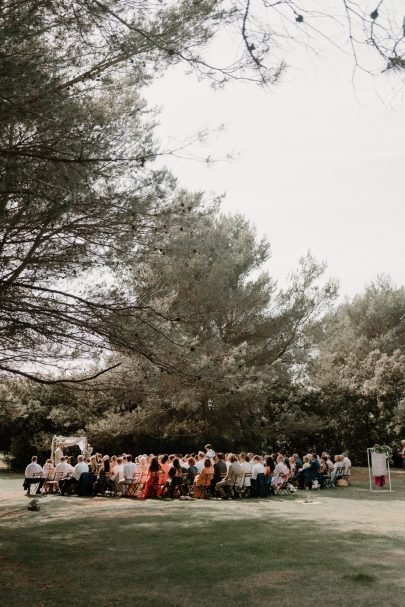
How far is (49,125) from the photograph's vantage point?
7.10 meters

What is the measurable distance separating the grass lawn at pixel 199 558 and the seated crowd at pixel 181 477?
7.81 feet

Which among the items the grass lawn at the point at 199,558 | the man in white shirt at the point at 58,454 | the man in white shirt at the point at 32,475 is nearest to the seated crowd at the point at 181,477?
the man in white shirt at the point at 32,475

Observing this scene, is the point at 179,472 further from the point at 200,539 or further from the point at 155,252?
the point at 155,252

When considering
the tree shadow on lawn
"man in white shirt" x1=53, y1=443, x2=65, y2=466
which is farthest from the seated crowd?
the tree shadow on lawn

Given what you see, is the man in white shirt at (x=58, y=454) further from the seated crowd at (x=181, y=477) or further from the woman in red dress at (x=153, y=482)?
the woman in red dress at (x=153, y=482)

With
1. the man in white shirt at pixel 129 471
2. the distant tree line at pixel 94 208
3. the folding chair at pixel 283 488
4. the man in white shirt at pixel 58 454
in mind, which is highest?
the distant tree line at pixel 94 208

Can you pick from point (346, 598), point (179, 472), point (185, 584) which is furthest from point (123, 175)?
point (179, 472)

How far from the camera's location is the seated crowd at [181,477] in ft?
51.0

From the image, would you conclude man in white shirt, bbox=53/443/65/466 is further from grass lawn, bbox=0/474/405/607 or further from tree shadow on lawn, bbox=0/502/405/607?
tree shadow on lawn, bbox=0/502/405/607

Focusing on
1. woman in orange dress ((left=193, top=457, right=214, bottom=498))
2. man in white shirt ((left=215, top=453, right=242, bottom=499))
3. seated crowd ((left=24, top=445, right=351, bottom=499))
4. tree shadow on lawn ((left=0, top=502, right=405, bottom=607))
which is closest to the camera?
tree shadow on lawn ((left=0, top=502, right=405, bottom=607))

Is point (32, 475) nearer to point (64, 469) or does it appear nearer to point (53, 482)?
point (53, 482)

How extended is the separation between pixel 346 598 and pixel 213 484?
10192 millimetres

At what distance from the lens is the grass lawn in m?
5.86

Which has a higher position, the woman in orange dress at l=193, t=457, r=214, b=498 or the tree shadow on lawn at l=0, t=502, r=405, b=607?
the woman in orange dress at l=193, t=457, r=214, b=498
